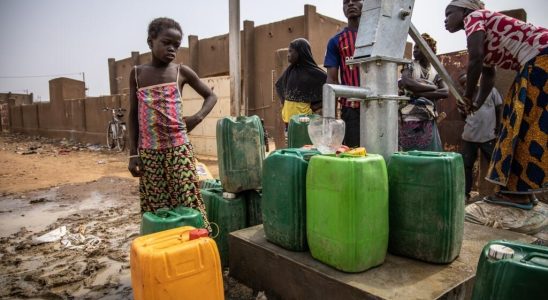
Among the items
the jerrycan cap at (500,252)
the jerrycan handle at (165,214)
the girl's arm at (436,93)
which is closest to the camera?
the jerrycan cap at (500,252)

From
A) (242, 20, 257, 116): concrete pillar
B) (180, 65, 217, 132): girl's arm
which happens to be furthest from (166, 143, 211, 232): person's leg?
(242, 20, 257, 116): concrete pillar

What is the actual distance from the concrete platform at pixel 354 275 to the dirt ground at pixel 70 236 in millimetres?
236

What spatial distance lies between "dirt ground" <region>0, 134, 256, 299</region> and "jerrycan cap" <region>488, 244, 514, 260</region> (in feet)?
4.03

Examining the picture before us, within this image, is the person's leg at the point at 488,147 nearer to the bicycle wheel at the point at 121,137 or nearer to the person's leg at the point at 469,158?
the person's leg at the point at 469,158

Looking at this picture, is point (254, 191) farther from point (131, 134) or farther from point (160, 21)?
point (160, 21)

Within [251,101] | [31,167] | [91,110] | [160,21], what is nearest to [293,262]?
[160,21]

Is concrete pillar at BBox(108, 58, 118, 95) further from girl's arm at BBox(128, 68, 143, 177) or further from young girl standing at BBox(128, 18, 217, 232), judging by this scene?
young girl standing at BBox(128, 18, 217, 232)

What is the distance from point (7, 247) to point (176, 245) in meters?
2.66

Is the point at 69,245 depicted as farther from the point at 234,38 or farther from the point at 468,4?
the point at 468,4

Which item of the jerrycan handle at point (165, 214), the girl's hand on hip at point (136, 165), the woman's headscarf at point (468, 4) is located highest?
the woman's headscarf at point (468, 4)

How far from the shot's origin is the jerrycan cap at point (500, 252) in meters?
0.92

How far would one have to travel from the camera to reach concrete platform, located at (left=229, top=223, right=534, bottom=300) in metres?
1.29

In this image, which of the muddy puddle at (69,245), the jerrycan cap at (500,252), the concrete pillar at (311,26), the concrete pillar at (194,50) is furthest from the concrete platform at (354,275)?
the concrete pillar at (194,50)

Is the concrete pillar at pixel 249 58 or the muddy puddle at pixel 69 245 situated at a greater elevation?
the concrete pillar at pixel 249 58
